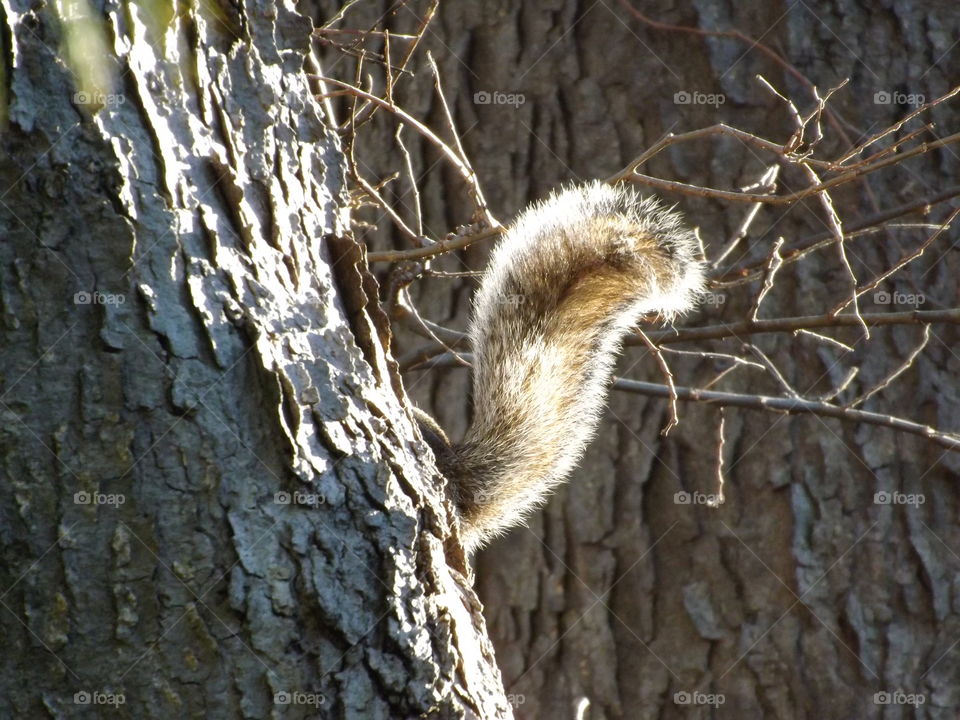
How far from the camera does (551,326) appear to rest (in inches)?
75.5

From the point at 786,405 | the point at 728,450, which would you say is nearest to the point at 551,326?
the point at 786,405

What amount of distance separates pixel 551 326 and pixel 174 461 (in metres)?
0.87

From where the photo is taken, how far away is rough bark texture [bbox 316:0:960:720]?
9.18 ft

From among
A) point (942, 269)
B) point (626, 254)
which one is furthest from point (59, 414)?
point (942, 269)

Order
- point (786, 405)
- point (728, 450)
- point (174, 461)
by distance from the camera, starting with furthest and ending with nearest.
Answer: point (728, 450) < point (786, 405) < point (174, 461)

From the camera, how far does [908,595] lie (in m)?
2.79

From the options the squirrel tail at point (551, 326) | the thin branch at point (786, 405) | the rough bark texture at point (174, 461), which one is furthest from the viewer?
the thin branch at point (786, 405)

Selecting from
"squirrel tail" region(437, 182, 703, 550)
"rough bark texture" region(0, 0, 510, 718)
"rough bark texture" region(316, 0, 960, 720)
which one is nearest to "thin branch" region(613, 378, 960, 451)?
"squirrel tail" region(437, 182, 703, 550)

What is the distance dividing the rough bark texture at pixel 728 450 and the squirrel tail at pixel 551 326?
929 millimetres

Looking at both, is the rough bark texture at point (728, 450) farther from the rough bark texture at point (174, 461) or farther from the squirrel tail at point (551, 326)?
the rough bark texture at point (174, 461)

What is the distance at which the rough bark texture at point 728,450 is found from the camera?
2.80 meters

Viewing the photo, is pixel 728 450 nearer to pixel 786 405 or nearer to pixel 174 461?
pixel 786 405

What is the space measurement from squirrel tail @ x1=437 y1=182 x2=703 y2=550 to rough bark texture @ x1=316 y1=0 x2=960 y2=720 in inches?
36.6

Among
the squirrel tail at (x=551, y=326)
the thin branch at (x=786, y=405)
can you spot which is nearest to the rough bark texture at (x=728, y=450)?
the thin branch at (x=786, y=405)
